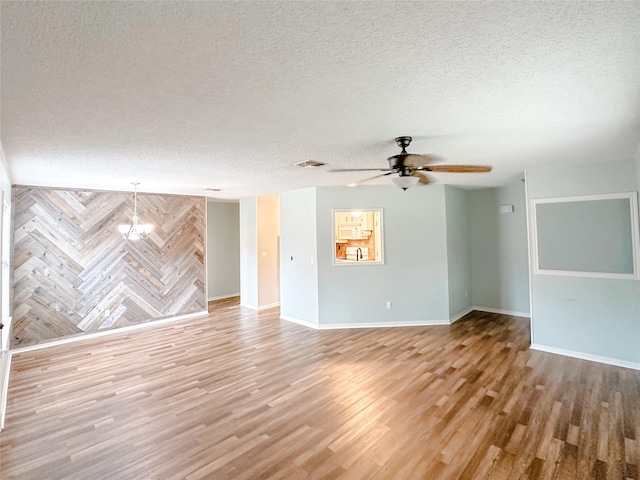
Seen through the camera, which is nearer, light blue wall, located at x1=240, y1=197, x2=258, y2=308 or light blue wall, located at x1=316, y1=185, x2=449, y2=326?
light blue wall, located at x1=316, y1=185, x2=449, y2=326

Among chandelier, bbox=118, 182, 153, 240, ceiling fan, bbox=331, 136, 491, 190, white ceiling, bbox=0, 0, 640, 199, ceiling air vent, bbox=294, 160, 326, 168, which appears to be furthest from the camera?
chandelier, bbox=118, 182, 153, 240

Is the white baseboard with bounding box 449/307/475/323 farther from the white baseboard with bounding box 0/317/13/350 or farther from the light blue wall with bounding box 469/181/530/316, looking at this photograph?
the white baseboard with bounding box 0/317/13/350

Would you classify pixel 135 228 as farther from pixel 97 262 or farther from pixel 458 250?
pixel 458 250

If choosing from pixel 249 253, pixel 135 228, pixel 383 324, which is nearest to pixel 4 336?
pixel 135 228

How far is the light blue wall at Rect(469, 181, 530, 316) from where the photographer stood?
19.1 feet

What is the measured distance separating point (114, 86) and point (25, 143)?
1.68 metres

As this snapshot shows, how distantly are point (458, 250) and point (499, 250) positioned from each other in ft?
3.09

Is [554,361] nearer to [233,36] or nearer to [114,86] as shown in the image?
[233,36]

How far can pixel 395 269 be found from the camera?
17.7 feet

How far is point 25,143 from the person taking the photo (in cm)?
262

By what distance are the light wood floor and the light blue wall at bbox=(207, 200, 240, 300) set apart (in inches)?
139

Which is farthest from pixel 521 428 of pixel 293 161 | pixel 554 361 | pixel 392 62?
pixel 293 161

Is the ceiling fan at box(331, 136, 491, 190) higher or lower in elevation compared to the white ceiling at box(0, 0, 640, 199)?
lower

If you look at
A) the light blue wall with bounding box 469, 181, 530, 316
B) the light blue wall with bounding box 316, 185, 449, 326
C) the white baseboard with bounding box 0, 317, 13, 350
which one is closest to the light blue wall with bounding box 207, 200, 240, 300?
the light blue wall with bounding box 316, 185, 449, 326
